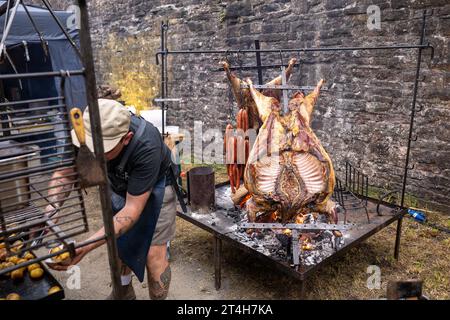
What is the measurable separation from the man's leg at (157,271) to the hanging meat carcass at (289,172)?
916mm

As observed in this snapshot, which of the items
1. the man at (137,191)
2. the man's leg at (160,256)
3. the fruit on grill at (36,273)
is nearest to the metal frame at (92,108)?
the man at (137,191)

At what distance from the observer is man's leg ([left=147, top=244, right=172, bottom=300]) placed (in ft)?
10.2

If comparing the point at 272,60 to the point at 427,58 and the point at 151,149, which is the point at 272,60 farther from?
the point at 151,149

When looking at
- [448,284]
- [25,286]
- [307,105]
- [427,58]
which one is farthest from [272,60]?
[25,286]

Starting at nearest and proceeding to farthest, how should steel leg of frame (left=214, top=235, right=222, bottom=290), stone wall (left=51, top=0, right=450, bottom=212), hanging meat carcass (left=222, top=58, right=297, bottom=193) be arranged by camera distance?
steel leg of frame (left=214, top=235, right=222, bottom=290) < hanging meat carcass (left=222, top=58, right=297, bottom=193) < stone wall (left=51, top=0, right=450, bottom=212)

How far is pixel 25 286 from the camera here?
240 centimetres

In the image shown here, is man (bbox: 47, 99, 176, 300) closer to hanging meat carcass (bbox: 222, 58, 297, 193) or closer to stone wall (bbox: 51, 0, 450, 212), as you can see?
hanging meat carcass (bbox: 222, 58, 297, 193)

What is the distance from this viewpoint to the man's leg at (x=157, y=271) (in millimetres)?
3117

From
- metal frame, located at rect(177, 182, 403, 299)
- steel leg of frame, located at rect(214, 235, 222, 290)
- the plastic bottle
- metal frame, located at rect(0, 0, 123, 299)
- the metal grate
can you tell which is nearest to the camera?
metal frame, located at rect(0, 0, 123, 299)

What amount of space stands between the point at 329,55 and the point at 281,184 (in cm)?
315

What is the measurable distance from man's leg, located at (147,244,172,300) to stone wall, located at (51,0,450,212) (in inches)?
97.2

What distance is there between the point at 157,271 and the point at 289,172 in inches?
57.4

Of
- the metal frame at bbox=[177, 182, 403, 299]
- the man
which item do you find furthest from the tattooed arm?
the metal frame at bbox=[177, 182, 403, 299]

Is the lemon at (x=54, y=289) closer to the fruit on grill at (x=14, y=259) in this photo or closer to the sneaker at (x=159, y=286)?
the fruit on grill at (x=14, y=259)
